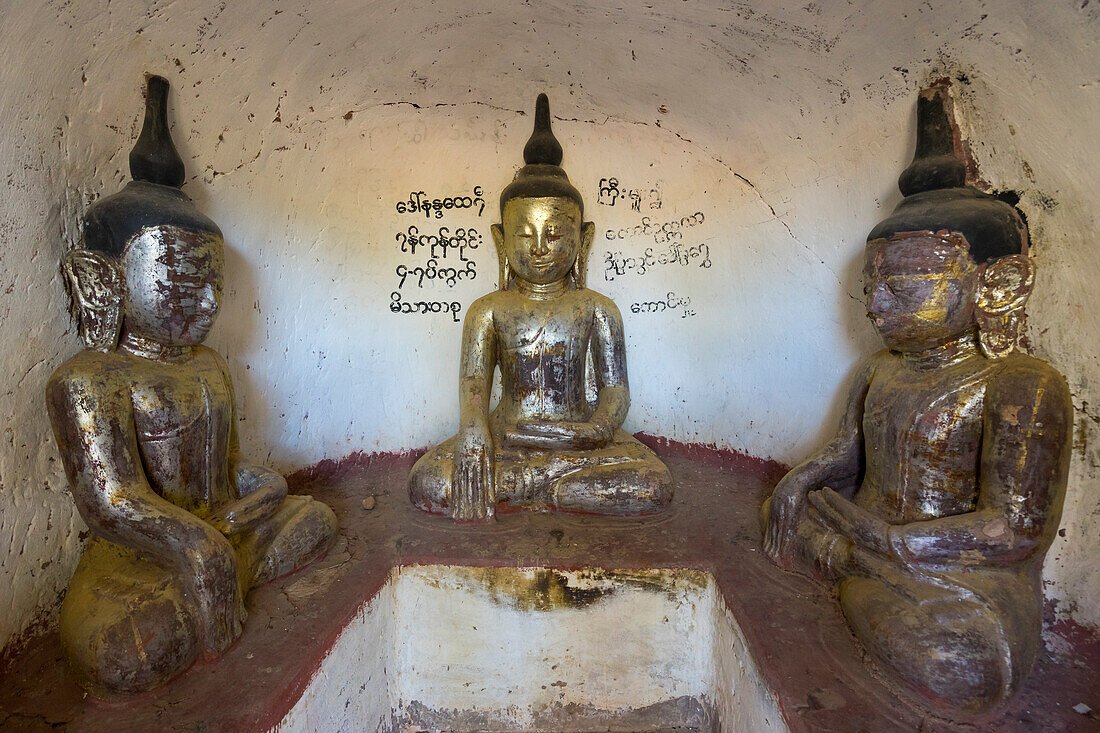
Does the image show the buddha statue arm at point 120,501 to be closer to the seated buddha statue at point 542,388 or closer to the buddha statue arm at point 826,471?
the seated buddha statue at point 542,388

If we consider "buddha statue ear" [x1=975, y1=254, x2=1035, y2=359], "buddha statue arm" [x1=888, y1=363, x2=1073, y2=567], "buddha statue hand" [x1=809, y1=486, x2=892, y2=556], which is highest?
"buddha statue ear" [x1=975, y1=254, x2=1035, y2=359]

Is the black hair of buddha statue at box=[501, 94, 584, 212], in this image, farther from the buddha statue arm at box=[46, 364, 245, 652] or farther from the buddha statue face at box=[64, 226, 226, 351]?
the buddha statue arm at box=[46, 364, 245, 652]

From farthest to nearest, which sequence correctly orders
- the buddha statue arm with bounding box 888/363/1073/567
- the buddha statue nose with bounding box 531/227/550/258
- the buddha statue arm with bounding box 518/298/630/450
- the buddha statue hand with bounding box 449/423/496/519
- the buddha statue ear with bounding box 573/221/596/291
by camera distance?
the buddha statue ear with bounding box 573/221/596/291, the buddha statue nose with bounding box 531/227/550/258, the buddha statue arm with bounding box 518/298/630/450, the buddha statue hand with bounding box 449/423/496/519, the buddha statue arm with bounding box 888/363/1073/567

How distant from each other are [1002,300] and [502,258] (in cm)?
241

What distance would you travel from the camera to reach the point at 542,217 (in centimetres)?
311

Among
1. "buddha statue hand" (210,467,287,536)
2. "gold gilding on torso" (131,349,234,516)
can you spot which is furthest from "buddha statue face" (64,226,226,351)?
"buddha statue hand" (210,467,287,536)

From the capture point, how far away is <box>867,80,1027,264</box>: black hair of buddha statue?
72.6 inches

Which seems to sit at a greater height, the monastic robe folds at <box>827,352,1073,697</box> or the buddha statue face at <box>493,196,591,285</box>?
the buddha statue face at <box>493,196,591,285</box>

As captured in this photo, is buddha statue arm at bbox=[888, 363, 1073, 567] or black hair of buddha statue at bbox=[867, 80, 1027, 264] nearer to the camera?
buddha statue arm at bbox=[888, 363, 1073, 567]

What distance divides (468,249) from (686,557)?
7.84 ft

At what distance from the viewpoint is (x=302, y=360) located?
339cm

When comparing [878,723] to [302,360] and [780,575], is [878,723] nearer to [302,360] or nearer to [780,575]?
[780,575]

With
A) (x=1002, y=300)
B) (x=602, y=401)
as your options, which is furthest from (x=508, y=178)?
(x=1002, y=300)

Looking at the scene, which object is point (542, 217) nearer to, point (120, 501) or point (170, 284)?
point (170, 284)
